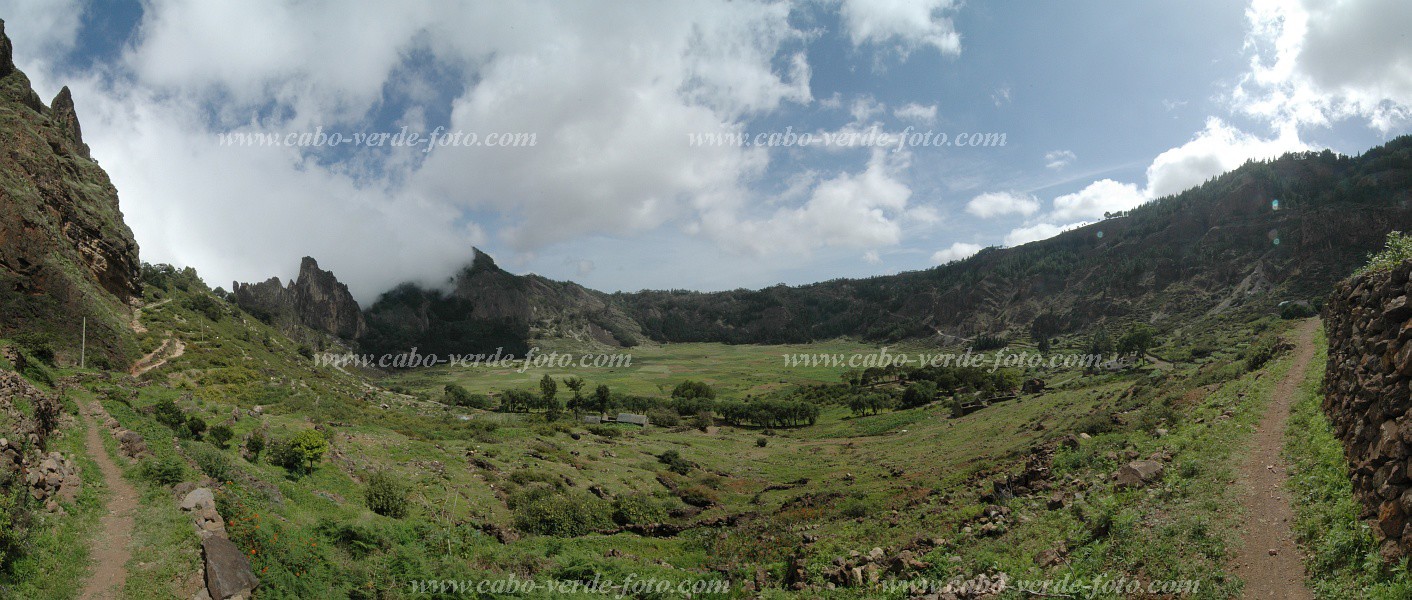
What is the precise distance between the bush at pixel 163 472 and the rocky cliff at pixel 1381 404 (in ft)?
102

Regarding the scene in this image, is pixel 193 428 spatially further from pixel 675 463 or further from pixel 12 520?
pixel 675 463

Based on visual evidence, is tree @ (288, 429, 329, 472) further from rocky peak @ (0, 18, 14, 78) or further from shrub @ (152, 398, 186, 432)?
rocky peak @ (0, 18, 14, 78)

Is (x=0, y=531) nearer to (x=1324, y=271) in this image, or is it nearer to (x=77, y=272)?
(x=77, y=272)

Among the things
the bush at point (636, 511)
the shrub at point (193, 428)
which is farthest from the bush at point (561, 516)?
the shrub at point (193, 428)

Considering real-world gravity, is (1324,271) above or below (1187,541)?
above

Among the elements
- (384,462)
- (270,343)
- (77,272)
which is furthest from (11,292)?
(270,343)

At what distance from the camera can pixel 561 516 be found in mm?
30297

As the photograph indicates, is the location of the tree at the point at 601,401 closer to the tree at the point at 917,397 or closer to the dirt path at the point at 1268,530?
the tree at the point at 917,397

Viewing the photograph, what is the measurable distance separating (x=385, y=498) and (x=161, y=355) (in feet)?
169

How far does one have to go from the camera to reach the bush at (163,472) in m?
17.4

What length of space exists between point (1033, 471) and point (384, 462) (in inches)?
1374

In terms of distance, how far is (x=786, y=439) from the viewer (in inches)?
3162

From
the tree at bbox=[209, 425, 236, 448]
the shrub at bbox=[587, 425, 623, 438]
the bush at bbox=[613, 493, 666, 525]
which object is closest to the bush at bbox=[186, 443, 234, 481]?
the tree at bbox=[209, 425, 236, 448]

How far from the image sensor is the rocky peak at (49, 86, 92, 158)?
81688 mm
